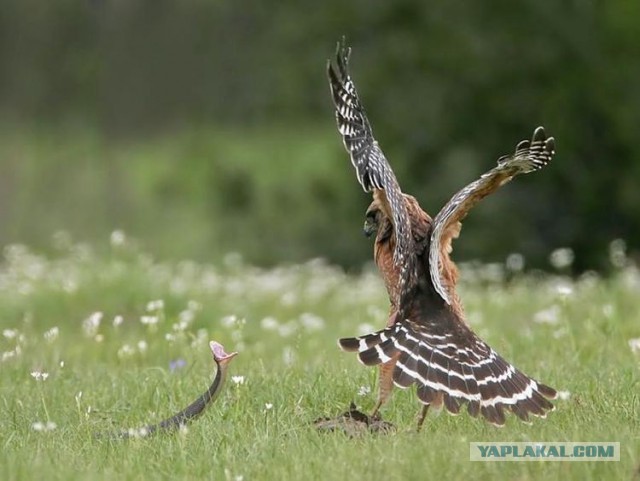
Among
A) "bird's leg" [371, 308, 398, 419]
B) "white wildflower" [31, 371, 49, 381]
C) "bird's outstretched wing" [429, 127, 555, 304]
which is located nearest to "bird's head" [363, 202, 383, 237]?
"bird's outstretched wing" [429, 127, 555, 304]

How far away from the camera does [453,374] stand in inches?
224

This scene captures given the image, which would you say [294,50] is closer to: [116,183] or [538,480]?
[116,183]

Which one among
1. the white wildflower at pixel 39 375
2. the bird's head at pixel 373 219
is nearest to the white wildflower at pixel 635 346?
the bird's head at pixel 373 219

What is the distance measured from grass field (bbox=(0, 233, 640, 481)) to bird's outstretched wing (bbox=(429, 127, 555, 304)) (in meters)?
0.83

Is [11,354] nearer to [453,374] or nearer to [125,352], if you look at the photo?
[125,352]

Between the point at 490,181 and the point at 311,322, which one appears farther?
the point at 311,322

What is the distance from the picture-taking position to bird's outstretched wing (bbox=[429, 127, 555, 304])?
591 centimetres

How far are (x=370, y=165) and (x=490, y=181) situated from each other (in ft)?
2.75

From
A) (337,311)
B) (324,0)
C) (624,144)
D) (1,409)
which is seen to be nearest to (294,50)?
(324,0)

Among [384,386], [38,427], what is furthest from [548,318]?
[38,427]

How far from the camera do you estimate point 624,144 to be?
835 inches

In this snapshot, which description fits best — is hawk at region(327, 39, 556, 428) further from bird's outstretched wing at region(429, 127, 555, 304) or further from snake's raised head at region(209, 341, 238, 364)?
snake's raised head at region(209, 341, 238, 364)

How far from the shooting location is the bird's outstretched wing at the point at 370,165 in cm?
629

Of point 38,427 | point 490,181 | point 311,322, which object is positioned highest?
point 311,322
